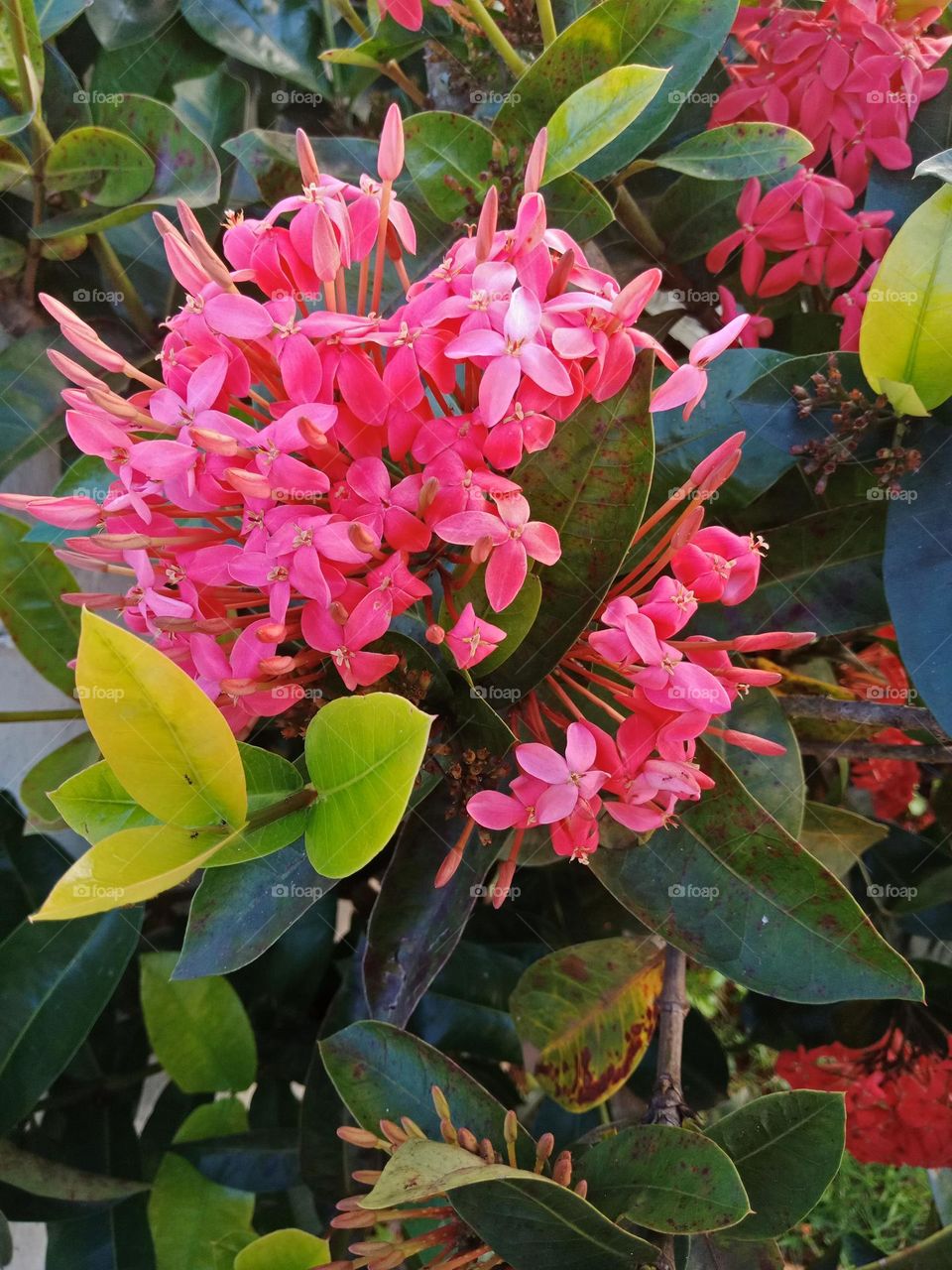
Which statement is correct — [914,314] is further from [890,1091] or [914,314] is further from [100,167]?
[890,1091]

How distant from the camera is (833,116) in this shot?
667 mm

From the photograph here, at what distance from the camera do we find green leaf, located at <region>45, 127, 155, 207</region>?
715mm

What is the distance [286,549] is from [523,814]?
165 mm

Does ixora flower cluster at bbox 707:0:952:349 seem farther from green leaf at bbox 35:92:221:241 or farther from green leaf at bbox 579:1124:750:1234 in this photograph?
green leaf at bbox 579:1124:750:1234

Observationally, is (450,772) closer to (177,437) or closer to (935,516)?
(177,437)

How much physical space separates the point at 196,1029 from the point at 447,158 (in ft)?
2.10

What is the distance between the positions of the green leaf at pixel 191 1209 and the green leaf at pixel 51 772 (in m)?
0.28

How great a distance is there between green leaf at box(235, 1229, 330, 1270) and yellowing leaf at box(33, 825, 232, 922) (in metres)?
0.30

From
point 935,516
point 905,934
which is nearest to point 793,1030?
point 905,934

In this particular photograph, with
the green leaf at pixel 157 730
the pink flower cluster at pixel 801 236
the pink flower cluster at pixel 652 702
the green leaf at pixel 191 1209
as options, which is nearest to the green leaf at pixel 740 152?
the pink flower cluster at pixel 801 236

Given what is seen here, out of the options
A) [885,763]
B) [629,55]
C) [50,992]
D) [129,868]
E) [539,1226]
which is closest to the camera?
[129,868]
